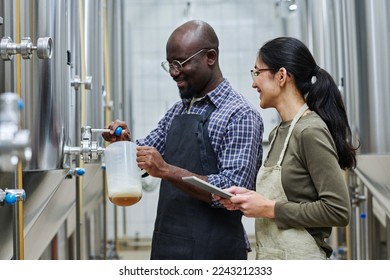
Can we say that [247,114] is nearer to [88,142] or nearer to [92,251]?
[88,142]

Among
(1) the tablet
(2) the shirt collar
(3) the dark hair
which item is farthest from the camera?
(2) the shirt collar

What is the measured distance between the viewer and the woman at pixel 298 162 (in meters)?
0.96

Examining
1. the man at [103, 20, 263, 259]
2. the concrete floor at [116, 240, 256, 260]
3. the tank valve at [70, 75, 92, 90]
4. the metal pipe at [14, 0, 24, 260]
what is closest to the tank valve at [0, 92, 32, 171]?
the metal pipe at [14, 0, 24, 260]

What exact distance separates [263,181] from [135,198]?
26cm

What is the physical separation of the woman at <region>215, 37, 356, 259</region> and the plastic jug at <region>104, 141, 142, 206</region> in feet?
0.58

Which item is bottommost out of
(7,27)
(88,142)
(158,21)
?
(88,142)

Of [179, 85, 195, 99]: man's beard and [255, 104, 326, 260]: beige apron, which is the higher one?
[179, 85, 195, 99]: man's beard

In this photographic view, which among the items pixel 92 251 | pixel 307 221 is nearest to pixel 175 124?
pixel 307 221

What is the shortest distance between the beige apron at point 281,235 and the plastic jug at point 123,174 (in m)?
0.25

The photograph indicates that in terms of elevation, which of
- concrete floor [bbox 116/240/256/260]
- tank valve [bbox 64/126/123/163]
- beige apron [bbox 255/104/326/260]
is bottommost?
concrete floor [bbox 116/240/256/260]

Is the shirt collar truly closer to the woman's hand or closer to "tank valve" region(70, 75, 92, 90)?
the woman's hand

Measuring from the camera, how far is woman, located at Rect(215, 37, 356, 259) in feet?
3.14

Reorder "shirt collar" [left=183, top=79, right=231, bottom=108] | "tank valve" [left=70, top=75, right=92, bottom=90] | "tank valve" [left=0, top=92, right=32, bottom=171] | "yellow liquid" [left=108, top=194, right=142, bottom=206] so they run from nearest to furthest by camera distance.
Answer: "tank valve" [left=0, top=92, right=32, bottom=171] < "yellow liquid" [left=108, top=194, right=142, bottom=206] < "shirt collar" [left=183, top=79, right=231, bottom=108] < "tank valve" [left=70, top=75, right=92, bottom=90]

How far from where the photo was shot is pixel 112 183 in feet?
→ 3.74
